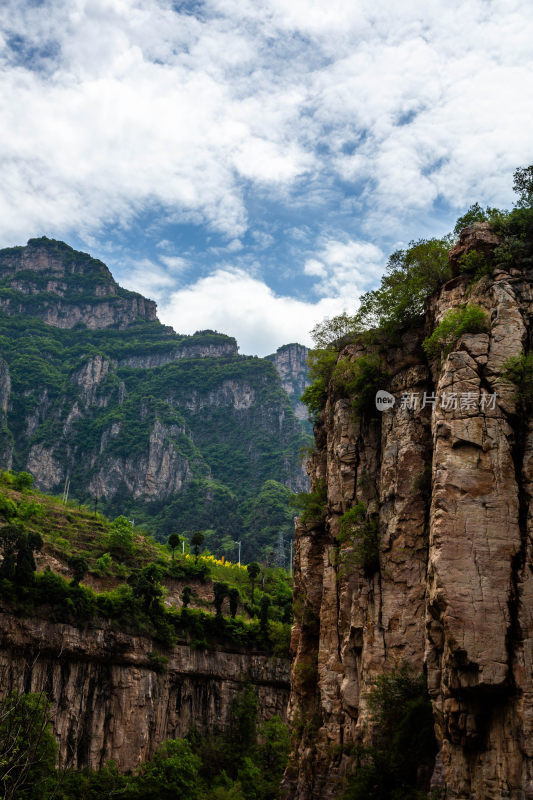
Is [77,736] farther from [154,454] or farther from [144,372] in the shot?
[144,372]

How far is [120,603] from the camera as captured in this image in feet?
154

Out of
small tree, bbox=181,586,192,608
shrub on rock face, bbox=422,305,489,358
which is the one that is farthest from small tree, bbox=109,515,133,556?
shrub on rock face, bbox=422,305,489,358

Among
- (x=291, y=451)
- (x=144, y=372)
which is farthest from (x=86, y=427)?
(x=291, y=451)

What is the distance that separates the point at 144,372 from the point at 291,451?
40032 mm

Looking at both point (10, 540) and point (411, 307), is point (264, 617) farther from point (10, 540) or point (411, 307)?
point (411, 307)

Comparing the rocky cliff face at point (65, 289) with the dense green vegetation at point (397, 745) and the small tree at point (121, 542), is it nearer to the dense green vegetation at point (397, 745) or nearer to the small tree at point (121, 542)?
the small tree at point (121, 542)

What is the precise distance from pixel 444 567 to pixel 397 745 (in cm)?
636

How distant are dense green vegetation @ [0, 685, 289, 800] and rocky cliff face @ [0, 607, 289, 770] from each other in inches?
56.6

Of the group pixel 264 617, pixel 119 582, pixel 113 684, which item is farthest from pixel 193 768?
pixel 119 582

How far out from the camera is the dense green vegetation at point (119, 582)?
4325 cm

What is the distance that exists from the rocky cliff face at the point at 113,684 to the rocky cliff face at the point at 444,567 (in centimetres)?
1840

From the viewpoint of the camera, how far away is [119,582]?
57000 millimetres

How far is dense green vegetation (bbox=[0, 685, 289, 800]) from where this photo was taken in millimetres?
33031

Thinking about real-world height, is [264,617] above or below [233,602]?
below
